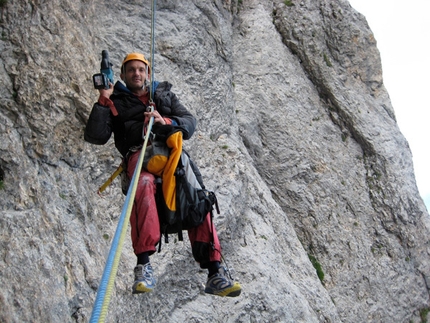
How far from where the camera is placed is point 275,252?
31.7ft

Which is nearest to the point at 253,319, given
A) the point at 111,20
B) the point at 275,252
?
the point at 275,252

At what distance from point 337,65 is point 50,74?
10400mm

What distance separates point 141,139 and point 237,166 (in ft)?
14.3

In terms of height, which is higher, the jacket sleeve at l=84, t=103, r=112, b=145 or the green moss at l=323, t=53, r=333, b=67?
A: the green moss at l=323, t=53, r=333, b=67

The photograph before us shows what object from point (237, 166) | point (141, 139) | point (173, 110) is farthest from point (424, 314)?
point (141, 139)

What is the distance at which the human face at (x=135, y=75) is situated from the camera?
20.0ft

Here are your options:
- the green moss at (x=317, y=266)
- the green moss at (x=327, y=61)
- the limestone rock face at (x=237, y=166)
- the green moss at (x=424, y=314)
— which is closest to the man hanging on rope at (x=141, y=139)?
the limestone rock face at (x=237, y=166)

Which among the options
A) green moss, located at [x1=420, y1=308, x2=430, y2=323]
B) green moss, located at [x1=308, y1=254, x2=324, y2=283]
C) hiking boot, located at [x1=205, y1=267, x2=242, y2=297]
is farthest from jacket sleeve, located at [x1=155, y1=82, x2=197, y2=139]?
green moss, located at [x1=420, y1=308, x2=430, y2=323]

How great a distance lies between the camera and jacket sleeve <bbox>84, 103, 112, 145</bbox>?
5.68 meters

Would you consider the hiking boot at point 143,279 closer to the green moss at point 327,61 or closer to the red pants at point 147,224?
the red pants at point 147,224

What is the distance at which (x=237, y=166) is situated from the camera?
10055 mm

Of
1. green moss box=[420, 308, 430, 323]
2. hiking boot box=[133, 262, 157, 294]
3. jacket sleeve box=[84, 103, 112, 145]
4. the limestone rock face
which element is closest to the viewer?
hiking boot box=[133, 262, 157, 294]

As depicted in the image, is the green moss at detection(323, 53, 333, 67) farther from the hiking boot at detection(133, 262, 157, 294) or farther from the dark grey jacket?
the hiking boot at detection(133, 262, 157, 294)

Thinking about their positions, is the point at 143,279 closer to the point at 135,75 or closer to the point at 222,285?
the point at 222,285
